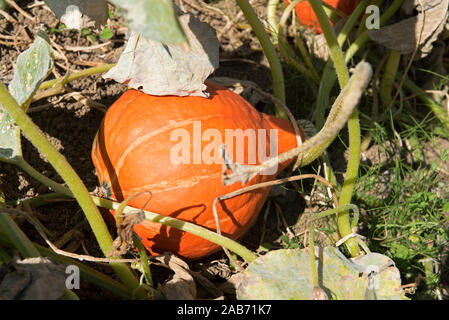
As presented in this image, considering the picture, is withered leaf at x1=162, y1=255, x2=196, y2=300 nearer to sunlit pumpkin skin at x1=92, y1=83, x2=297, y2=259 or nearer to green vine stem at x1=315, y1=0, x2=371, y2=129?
sunlit pumpkin skin at x1=92, y1=83, x2=297, y2=259

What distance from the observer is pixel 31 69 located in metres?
1.31

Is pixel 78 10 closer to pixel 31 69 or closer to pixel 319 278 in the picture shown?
pixel 31 69

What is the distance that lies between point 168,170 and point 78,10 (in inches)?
20.3

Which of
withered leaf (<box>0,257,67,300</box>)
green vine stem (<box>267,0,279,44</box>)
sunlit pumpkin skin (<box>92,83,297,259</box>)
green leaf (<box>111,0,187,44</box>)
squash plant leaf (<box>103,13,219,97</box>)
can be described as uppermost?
green leaf (<box>111,0,187,44</box>)

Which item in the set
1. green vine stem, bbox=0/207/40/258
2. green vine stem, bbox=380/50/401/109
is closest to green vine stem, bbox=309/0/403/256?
green vine stem, bbox=380/50/401/109

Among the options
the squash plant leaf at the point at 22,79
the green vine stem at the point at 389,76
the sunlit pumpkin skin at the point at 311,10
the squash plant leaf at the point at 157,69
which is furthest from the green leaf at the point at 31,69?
the green vine stem at the point at 389,76

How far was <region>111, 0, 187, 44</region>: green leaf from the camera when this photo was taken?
2.57 ft

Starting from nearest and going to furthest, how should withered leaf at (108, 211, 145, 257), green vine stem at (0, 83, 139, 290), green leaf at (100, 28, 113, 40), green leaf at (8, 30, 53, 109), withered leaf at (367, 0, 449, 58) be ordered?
green vine stem at (0, 83, 139, 290)
withered leaf at (108, 211, 145, 257)
green leaf at (8, 30, 53, 109)
withered leaf at (367, 0, 449, 58)
green leaf at (100, 28, 113, 40)

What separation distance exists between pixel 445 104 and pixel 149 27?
1.52m

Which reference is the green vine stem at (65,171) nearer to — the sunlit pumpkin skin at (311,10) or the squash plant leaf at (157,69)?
the squash plant leaf at (157,69)

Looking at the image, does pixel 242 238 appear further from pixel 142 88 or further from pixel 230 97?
pixel 142 88

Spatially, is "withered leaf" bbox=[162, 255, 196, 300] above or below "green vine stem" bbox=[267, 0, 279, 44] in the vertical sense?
below

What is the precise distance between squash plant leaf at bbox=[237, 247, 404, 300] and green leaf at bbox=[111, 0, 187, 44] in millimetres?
617
